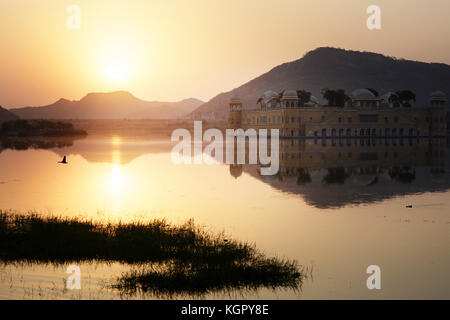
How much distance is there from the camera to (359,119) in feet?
341

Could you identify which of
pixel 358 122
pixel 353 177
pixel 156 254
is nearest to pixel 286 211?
pixel 156 254

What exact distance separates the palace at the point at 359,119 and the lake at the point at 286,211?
2208 inches

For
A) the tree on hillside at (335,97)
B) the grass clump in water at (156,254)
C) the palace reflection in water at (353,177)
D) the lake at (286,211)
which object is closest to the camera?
the grass clump in water at (156,254)

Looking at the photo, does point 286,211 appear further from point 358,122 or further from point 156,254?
point 358,122

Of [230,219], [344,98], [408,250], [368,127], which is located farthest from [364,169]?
[344,98]

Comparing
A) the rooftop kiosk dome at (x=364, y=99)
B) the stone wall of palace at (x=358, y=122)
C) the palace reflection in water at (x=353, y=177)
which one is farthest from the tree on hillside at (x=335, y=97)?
the palace reflection in water at (x=353, y=177)

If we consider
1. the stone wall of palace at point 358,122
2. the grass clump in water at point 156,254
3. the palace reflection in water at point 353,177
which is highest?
the stone wall of palace at point 358,122

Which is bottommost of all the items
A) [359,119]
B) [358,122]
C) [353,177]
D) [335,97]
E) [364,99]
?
[353,177]

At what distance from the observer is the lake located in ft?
41.7

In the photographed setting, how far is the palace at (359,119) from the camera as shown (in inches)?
4016

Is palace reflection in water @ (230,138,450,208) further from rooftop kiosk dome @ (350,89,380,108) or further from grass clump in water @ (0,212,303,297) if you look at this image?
rooftop kiosk dome @ (350,89,380,108)

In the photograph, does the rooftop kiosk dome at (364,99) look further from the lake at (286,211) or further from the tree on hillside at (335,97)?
the lake at (286,211)

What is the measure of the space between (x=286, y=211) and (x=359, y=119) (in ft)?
279

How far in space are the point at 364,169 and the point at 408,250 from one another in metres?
25.2
